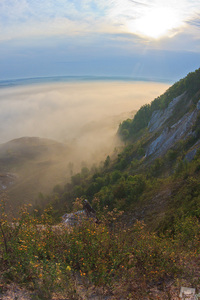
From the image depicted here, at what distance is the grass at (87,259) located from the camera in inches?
243

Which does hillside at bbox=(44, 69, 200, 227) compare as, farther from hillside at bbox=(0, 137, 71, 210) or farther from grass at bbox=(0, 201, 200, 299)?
hillside at bbox=(0, 137, 71, 210)

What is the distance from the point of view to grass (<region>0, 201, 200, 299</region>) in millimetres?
6176

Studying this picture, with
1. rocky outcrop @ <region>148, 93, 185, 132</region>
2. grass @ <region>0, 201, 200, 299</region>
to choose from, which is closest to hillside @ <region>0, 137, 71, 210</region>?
rocky outcrop @ <region>148, 93, 185, 132</region>

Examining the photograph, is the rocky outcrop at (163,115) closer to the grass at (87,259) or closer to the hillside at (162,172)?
the hillside at (162,172)

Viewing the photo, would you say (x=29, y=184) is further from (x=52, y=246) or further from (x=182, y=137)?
(x=52, y=246)

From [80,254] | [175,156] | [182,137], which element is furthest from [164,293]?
[182,137]

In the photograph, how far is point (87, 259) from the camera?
7145 mm

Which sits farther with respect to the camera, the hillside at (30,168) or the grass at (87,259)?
the hillside at (30,168)

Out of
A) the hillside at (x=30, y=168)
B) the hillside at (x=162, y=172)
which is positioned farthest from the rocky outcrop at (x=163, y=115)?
the hillside at (x=30, y=168)

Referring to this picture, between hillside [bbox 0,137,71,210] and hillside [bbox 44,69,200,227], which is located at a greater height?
hillside [bbox 44,69,200,227]

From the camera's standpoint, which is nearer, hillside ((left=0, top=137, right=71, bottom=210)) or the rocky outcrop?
the rocky outcrop

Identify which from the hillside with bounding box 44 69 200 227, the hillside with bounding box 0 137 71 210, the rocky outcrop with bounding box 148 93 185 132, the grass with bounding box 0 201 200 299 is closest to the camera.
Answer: the grass with bounding box 0 201 200 299

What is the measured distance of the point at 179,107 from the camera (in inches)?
2357

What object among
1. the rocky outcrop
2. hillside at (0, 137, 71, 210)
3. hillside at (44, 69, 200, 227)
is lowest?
hillside at (0, 137, 71, 210)
